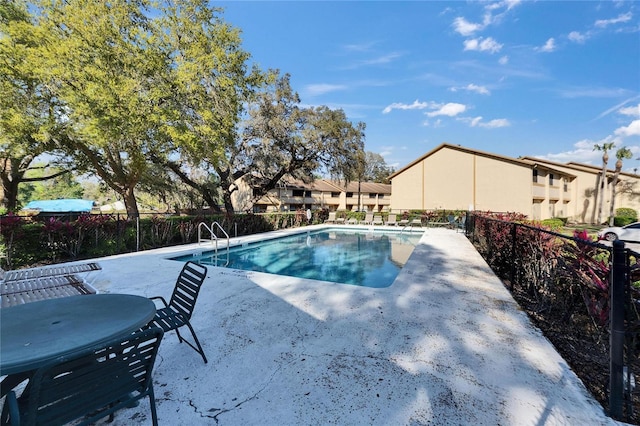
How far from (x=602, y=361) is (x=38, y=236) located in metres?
10.3

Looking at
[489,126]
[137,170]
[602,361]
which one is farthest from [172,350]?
[489,126]

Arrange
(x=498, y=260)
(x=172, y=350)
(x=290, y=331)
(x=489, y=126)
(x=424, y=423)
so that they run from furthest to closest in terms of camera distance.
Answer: (x=489, y=126), (x=498, y=260), (x=290, y=331), (x=172, y=350), (x=424, y=423)

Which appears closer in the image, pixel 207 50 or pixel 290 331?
pixel 290 331

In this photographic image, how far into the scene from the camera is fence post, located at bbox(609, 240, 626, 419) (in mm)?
1969

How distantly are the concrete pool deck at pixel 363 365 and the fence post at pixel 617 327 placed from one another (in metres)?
0.14

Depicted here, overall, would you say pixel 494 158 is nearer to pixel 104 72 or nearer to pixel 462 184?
pixel 462 184

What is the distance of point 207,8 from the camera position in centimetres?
1459

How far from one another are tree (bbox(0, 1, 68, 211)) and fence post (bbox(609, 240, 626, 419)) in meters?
15.9

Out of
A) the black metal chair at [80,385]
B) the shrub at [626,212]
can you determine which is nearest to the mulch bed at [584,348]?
the black metal chair at [80,385]

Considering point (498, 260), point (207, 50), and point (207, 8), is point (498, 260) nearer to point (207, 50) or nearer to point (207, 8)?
point (207, 50)

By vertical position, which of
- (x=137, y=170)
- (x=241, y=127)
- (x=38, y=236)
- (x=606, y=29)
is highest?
(x=606, y=29)

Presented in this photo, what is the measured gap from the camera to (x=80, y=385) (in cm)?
139

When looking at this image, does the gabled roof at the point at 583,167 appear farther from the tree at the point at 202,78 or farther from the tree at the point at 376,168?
the tree at the point at 376,168

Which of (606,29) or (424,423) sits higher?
(606,29)
